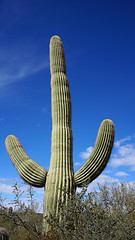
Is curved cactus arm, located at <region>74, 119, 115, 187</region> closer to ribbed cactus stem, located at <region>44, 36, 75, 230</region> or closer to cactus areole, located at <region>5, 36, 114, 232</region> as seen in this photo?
cactus areole, located at <region>5, 36, 114, 232</region>

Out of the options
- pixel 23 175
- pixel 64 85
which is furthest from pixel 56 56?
pixel 23 175

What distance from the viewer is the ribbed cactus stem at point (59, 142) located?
683 cm

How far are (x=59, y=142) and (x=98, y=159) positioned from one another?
1247 mm

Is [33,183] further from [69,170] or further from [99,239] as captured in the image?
[99,239]

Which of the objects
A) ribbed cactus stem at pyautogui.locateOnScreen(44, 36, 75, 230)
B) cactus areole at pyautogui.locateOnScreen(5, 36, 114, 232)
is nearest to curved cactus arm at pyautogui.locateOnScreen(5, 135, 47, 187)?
cactus areole at pyautogui.locateOnScreen(5, 36, 114, 232)

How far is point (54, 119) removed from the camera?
26.2 ft

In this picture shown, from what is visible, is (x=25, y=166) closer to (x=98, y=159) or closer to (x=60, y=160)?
(x=60, y=160)

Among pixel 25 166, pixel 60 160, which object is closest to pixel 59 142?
pixel 60 160

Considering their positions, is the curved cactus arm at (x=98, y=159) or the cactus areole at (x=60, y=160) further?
the curved cactus arm at (x=98, y=159)

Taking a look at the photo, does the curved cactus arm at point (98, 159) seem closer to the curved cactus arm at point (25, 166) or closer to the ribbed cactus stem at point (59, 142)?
the ribbed cactus stem at point (59, 142)

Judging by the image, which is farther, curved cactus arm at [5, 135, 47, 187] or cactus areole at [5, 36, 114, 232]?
curved cactus arm at [5, 135, 47, 187]

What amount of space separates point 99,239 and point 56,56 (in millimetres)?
6676

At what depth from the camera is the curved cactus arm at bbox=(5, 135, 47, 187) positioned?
290 inches

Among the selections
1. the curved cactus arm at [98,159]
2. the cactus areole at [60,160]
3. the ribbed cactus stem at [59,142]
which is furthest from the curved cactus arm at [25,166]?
the curved cactus arm at [98,159]
